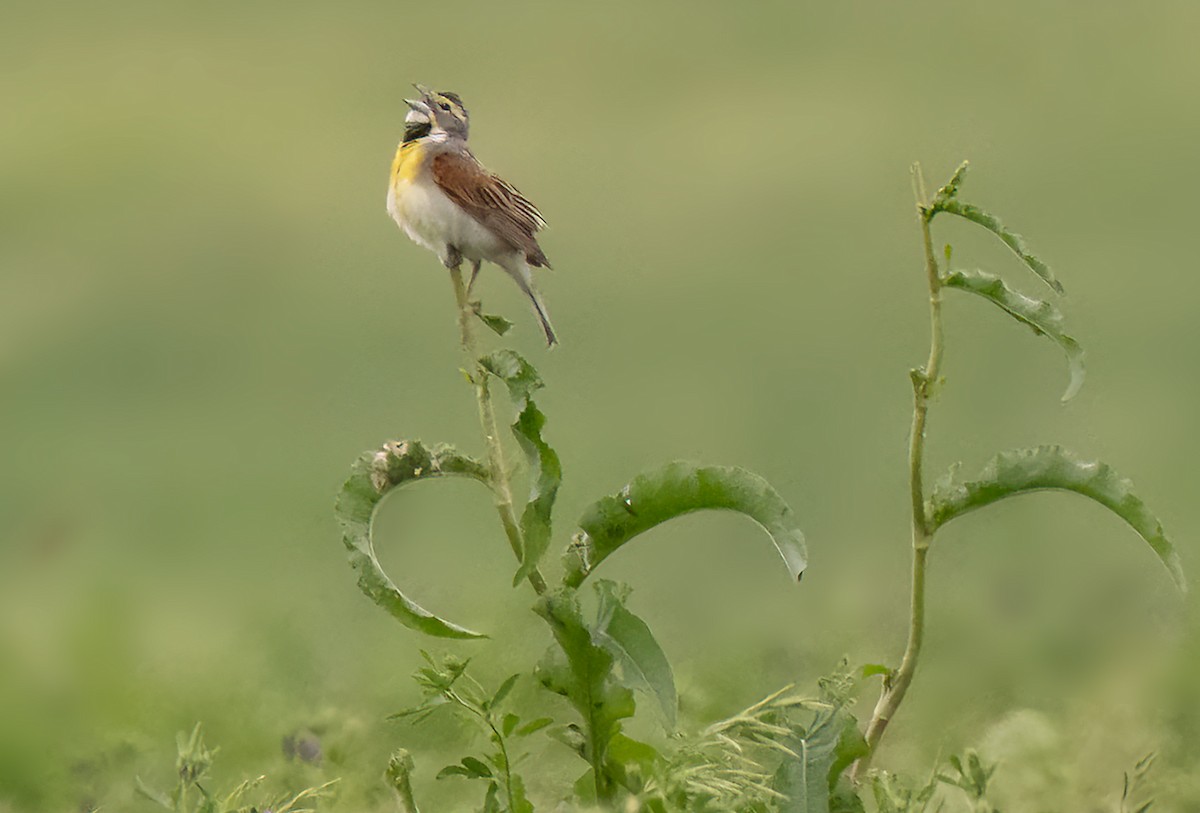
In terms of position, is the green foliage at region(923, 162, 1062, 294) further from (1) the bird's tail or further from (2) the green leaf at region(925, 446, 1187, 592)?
(1) the bird's tail

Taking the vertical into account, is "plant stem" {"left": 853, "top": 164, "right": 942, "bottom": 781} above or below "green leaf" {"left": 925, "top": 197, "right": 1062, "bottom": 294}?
below

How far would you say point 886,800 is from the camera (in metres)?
0.71

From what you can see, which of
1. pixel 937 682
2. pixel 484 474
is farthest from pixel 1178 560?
pixel 937 682

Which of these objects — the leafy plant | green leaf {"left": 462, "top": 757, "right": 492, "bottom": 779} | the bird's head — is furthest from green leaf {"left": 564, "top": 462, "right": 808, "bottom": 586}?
the bird's head

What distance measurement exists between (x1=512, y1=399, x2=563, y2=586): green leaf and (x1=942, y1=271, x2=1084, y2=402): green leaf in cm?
21

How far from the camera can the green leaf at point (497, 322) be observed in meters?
0.78

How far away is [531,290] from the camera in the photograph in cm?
97

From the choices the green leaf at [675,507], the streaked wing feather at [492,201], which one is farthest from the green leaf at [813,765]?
the streaked wing feather at [492,201]

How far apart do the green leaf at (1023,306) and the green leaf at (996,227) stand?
14mm

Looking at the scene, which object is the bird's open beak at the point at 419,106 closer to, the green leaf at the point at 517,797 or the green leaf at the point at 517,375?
the green leaf at the point at 517,375

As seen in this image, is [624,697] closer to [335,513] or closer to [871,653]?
[335,513]

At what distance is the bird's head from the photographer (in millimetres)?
998

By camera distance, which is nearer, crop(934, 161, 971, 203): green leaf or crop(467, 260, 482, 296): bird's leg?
crop(934, 161, 971, 203): green leaf

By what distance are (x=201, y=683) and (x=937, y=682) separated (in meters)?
0.60
